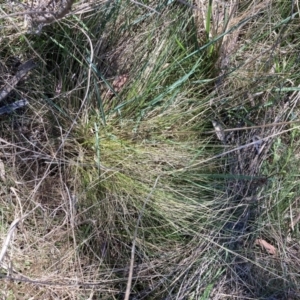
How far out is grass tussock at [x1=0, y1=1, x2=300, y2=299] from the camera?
1.66 meters

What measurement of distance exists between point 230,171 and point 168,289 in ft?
1.43

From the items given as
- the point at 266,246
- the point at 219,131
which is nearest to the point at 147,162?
the point at 219,131

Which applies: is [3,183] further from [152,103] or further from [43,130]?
[152,103]

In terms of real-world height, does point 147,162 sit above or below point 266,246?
above

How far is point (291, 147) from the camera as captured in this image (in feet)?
5.75

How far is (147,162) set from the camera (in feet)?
5.55

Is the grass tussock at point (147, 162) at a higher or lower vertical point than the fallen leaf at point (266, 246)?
higher

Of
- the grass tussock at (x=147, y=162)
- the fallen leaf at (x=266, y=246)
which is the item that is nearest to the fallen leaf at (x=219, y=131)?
the grass tussock at (x=147, y=162)

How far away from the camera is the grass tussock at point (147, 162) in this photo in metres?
1.66

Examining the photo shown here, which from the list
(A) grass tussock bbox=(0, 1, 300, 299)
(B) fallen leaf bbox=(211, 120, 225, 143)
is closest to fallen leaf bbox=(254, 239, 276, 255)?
(A) grass tussock bbox=(0, 1, 300, 299)

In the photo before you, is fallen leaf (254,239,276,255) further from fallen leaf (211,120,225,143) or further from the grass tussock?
fallen leaf (211,120,225,143)

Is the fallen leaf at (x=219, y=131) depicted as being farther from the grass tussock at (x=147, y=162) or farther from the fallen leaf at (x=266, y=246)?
the fallen leaf at (x=266, y=246)

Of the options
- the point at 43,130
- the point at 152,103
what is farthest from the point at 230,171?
the point at 43,130

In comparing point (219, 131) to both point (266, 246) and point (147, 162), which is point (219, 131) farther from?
point (266, 246)
